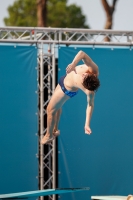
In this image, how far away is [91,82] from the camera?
35.0 feet

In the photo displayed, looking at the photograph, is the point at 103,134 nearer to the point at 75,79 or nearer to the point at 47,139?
the point at 47,139

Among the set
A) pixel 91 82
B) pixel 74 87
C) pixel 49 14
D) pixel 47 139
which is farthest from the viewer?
pixel 49 14

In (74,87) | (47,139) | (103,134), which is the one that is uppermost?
(74,87)

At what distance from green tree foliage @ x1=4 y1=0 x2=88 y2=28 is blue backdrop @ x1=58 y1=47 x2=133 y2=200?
2605cm

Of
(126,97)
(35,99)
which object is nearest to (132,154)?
(126,97)

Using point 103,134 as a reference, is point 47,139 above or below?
below

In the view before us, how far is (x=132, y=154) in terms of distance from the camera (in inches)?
520

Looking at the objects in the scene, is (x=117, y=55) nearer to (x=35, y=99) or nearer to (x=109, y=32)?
(x=109, y=32)

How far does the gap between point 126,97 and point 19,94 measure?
184 centimetres

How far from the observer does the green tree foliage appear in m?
40.4

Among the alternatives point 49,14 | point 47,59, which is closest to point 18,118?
point 47,59

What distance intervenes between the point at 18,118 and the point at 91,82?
2.61 metres

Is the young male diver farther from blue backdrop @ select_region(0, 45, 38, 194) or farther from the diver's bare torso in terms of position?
blue backdrop @ select_region(0, 45, 38, 194)

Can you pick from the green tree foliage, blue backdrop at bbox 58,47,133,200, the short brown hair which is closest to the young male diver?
the short brown hair
